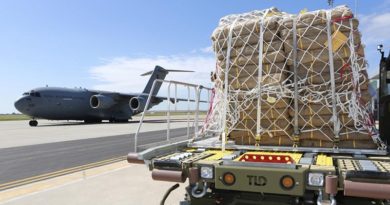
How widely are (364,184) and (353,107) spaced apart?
1246mm

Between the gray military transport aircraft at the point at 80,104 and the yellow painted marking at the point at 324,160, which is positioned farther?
the gray military transport aircraft at the point at 80,104

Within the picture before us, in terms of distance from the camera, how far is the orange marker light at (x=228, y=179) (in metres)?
3.62

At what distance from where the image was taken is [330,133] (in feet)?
14.3

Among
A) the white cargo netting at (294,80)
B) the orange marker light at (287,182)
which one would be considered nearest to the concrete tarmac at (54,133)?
the white cargo netting at (294,80)

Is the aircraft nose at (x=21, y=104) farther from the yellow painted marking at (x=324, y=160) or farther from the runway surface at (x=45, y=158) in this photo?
the yellow painted marking at (x=324, y=160)

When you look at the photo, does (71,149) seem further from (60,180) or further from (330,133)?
(330,133)

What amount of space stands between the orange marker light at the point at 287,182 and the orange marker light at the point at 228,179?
466mm

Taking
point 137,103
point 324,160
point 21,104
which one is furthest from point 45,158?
point 137,103

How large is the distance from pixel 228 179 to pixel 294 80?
5.09 ft

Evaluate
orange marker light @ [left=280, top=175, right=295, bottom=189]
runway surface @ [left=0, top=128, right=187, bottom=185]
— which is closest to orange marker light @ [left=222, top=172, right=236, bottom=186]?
orange marker light @ [left=280, top=175, right=295, bottom=189]

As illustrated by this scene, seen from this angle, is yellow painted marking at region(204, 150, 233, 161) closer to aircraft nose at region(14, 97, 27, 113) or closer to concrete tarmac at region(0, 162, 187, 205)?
concrete tarmac at region(0, 162, 187, 205)

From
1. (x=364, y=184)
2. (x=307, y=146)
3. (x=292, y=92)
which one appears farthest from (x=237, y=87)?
(x=364, y=184)

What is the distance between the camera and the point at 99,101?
35.8 metres

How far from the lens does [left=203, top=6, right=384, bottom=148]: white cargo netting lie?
420 centimetres
